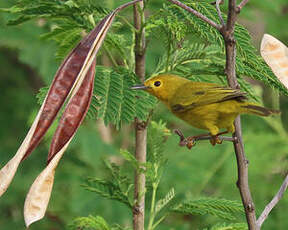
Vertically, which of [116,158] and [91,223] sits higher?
[91,223]

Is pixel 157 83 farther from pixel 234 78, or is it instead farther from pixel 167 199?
pixel 234 78

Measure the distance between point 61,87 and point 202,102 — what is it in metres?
0.90

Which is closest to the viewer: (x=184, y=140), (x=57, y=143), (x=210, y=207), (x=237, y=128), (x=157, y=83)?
(x=57, y=143)

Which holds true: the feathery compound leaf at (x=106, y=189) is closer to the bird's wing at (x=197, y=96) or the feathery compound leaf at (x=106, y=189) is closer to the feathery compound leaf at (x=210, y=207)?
the feathery compound leaf at (x=210, y=207)

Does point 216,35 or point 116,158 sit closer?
point 216,35

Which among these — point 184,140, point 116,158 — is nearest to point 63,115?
point 184,140

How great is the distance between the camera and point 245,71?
6.34 ft

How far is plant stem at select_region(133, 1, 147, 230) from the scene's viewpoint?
80.0 inches

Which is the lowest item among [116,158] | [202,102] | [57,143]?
[116,158]

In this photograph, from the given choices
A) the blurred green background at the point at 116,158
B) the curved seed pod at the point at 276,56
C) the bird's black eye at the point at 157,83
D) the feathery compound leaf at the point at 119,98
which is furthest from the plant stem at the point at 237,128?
the blurred green background at the point at 116,158

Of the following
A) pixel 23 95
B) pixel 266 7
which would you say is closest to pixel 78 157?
pixel 23 95

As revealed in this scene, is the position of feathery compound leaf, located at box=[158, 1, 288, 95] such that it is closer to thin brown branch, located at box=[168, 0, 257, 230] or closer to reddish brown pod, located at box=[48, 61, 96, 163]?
thin brown branch, located at box=[168, 0, 257, 230]

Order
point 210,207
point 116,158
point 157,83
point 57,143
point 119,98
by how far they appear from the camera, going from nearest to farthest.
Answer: point 57,143
point 119,98
point 210,207
point 157,83
point 116,158

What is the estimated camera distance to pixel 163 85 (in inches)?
91.2
